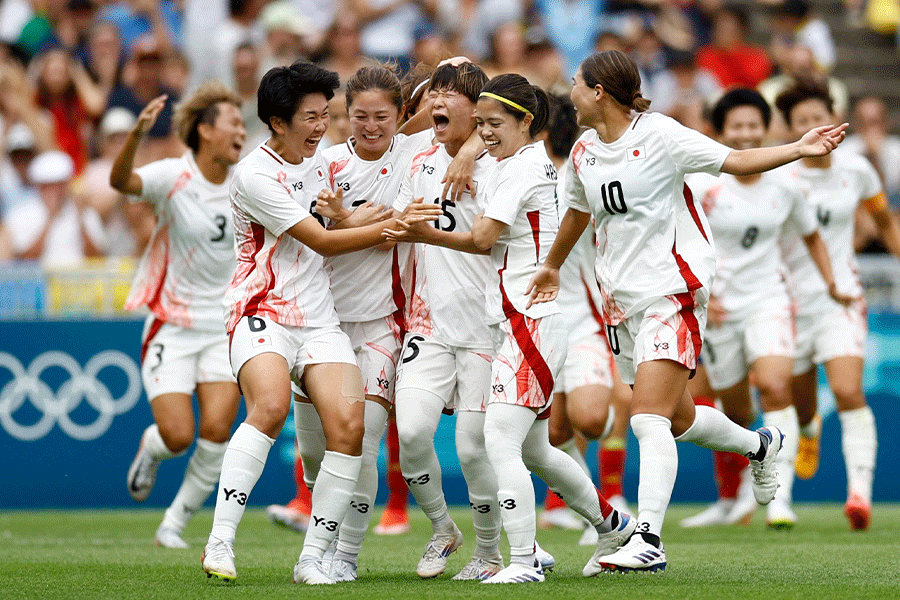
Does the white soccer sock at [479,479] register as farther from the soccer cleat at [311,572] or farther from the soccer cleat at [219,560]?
the soccer cleat at [219,560]

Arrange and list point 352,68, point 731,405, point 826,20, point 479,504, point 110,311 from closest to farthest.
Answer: point 479,504, point 731,405, point 110,311, point 352,68, point 826,20

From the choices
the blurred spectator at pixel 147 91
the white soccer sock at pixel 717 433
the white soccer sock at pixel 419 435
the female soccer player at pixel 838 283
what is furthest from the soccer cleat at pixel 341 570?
the blurred spectator at pixel 147 91

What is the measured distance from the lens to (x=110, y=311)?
11.3 metres

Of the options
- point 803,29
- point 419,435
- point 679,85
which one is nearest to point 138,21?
point 679,85

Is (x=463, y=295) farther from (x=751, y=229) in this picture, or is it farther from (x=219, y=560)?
(x=751, y=229)

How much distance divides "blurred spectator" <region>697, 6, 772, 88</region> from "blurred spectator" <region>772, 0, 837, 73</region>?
583 mm

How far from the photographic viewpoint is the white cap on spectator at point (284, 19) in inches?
599

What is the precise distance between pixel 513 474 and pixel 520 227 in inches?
46.4

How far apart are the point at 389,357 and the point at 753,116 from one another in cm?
395

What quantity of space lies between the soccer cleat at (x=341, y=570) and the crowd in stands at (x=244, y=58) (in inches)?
264

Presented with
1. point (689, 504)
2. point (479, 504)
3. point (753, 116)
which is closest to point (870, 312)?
point (689, 504)

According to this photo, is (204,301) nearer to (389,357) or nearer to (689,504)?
(389,357)

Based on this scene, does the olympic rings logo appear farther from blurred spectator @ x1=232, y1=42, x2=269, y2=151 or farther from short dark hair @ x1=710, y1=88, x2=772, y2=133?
short dark hair @ x1=710, y1=88, x2=772, y2=133

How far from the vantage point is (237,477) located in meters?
5.88
